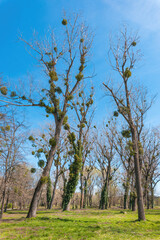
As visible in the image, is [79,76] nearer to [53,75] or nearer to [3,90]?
[53,75]

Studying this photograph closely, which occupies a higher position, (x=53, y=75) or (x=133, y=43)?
(x=133, y=43)

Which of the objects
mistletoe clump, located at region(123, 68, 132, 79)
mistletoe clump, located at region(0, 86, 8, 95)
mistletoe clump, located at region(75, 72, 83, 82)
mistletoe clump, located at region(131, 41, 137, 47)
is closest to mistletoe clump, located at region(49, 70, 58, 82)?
mistletoe clump, located at region(75, 72, 83, 82)

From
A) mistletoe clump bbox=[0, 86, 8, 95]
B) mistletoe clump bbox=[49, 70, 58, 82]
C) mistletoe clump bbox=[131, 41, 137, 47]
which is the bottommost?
mistletoe clump bbox=[0, 86, 8, 95]

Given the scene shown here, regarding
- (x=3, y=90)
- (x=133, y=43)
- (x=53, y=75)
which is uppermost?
(x=133, y=43)

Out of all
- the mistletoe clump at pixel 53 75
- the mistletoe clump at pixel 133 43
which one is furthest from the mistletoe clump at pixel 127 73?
the mistletoe clump at pixel 53 75

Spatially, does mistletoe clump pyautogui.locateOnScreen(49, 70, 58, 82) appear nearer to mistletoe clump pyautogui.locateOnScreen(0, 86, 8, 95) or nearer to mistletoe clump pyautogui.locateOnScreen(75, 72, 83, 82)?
mistletoe clump pyautogui.locateOnScreen(75, 72, 83, 82)

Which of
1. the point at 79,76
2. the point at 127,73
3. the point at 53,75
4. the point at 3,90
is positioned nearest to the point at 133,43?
the point at 127,73

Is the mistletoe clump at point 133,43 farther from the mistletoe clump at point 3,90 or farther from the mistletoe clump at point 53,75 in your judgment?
the mistletoe clump at point 3,90

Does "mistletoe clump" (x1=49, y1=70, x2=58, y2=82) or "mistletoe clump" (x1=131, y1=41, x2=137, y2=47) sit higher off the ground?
"mistletoe clump" (x1=131, y1=41, x2=137, y2=47)

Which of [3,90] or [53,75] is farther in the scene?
[53,75]

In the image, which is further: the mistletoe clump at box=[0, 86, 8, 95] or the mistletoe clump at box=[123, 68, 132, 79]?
the mistletoe clump at box=[123, 68, 132, 79]

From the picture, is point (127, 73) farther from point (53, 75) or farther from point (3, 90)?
point (3, 90)

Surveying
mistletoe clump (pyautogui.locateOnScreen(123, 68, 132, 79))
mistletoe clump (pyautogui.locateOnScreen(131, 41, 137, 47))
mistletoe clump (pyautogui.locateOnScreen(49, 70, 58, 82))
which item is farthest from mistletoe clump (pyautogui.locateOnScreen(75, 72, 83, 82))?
mistletoe clump (pyautogui.locateOnScreen(131, 41, 137, 47))

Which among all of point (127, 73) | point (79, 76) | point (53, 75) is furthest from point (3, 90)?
point (127, 73)
